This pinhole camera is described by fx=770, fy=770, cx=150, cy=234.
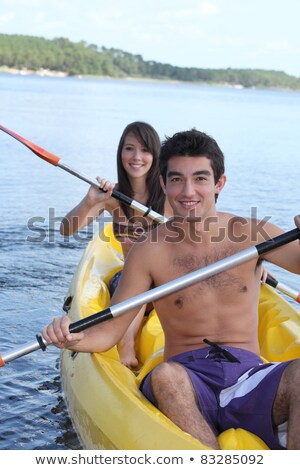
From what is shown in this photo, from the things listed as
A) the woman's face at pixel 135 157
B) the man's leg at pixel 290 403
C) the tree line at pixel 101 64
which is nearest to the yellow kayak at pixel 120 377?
the man's leg at pixel 290 403

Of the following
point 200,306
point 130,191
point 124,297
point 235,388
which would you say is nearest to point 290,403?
point 235,388

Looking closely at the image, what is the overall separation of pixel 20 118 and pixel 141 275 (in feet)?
68.5

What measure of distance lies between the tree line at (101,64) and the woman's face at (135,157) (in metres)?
79.9

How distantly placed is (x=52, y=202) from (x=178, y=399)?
355 inches

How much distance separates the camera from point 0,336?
5.86m

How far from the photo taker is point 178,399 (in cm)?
304

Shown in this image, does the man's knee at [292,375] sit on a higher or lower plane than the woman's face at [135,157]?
lower

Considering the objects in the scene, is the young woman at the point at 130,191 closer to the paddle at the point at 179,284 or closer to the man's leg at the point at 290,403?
the paddle at the point at 179,284

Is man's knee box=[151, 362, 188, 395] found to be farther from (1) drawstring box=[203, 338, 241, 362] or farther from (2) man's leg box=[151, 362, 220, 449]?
(1) drawstring box=[203, 338, 241, 362]

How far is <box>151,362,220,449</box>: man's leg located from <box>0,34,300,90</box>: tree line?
82.2 meters

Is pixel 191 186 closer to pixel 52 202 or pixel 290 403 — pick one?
pixel 290 403

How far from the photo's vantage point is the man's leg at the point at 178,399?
2.99 metres
